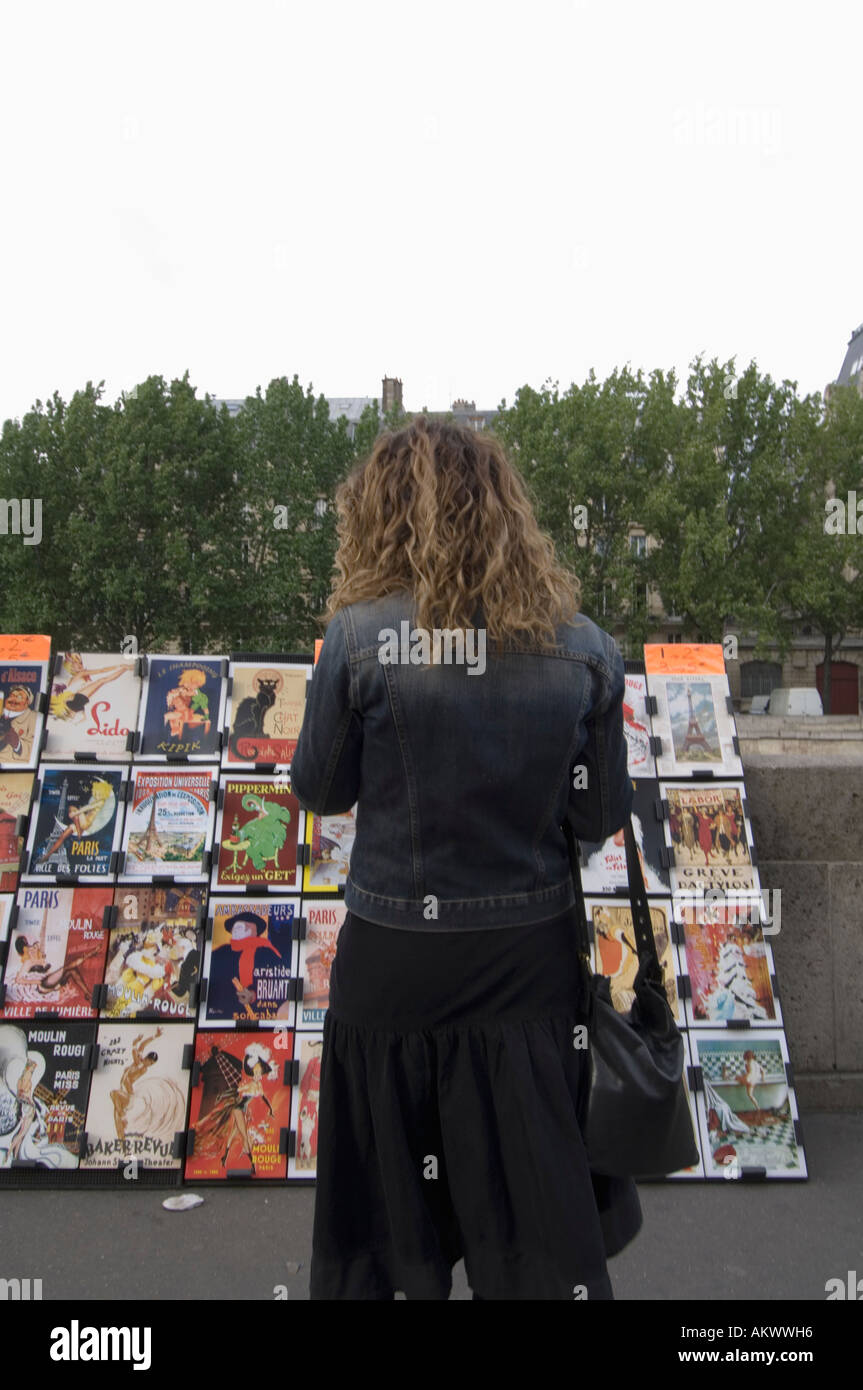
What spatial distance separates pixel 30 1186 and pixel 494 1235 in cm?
272

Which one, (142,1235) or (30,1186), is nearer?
(142,1235)

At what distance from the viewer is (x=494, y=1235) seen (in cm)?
205

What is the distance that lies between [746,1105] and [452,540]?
3.14 m

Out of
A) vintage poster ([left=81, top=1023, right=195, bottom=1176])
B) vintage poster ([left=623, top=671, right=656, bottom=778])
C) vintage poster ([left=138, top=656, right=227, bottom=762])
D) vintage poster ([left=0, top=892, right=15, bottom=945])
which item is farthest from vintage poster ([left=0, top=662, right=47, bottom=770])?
vintage poster ([left=623, top=671, right=656, bottom=778])

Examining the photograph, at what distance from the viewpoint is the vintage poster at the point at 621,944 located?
14.4 feet

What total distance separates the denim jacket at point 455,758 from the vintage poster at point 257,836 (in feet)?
7.96

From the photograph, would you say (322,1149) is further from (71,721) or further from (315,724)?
(71,721)

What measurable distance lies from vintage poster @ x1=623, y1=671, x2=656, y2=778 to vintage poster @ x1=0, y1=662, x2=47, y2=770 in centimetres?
274

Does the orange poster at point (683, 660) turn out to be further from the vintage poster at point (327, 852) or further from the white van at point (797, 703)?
the white van at point (797, 703)

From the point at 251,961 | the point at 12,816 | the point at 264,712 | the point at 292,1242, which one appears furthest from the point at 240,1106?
the point at 264,712

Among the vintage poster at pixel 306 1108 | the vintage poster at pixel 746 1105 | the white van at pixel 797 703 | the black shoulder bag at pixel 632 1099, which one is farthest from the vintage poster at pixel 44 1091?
the white van at pixel 797 703

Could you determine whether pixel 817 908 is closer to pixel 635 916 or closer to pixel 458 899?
pixel 635 916
